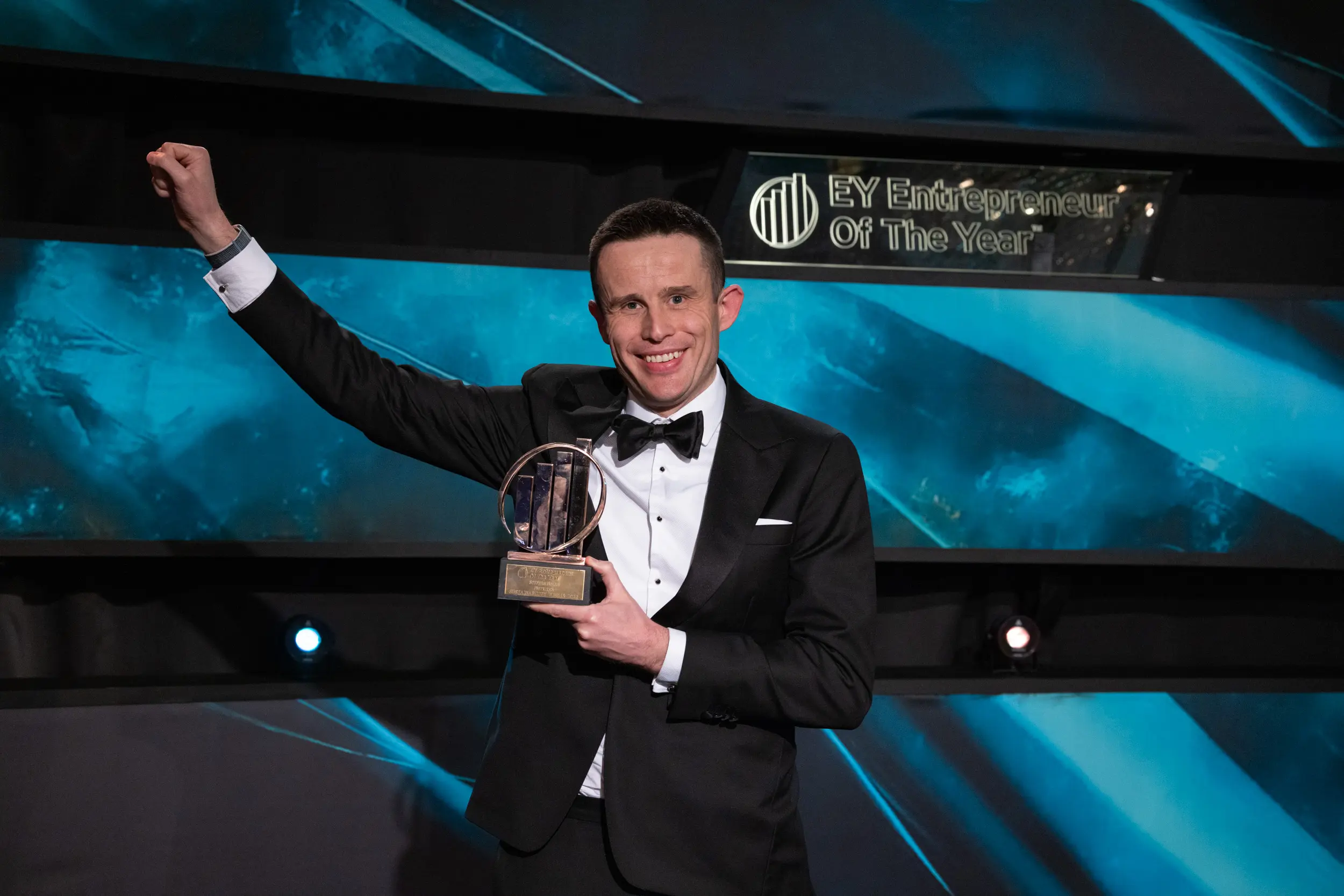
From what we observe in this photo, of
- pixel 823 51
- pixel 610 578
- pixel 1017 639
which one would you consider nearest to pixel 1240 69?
pixel 823 51

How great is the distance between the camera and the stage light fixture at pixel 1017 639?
9.68 feet

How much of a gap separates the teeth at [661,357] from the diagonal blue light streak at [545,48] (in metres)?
1.50

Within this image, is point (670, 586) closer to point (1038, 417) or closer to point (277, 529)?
point (277, 529)

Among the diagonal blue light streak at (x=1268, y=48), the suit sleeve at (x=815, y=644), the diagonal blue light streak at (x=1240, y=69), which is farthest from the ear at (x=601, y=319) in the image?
the diagonal blue light streak at (x=1268, y=48)

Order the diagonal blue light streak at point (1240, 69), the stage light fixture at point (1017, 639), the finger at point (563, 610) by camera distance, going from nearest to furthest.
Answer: the finger at point (563, 610), the stage light fixture at point (1017, 639), the diagonal blue light streak at point (1240, 69)

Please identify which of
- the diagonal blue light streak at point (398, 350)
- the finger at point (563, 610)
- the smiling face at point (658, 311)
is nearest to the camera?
the finger at point (563, 610)

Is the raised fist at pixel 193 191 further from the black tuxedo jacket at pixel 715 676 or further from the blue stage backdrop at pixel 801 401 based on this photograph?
the blue stage backdrop at pixel 801 401

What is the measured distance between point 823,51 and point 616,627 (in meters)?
2.15

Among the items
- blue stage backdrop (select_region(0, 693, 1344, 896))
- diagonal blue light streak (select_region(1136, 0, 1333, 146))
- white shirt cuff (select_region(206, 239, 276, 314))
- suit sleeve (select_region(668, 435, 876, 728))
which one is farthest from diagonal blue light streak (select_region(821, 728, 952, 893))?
diagonal blue light streak (select_region(1136, 0, 1333, 146))

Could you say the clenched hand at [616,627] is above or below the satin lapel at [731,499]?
below

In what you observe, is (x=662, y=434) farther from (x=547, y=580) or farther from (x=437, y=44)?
(x=437, y=44)

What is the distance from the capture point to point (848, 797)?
2.71 meters

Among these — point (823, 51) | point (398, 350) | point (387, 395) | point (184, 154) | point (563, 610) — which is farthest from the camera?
point (823, 51)

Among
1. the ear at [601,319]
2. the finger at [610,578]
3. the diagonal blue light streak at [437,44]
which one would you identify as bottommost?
the finger at [610,578]
